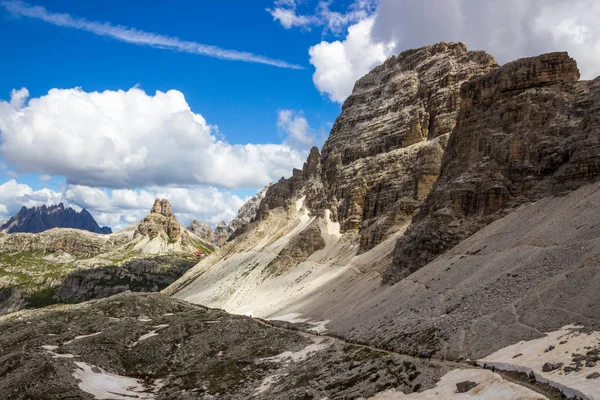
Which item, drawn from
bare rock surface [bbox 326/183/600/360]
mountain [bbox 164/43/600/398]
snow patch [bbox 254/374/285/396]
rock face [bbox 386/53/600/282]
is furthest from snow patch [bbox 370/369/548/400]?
rock face [bbox 386/53/600/282]

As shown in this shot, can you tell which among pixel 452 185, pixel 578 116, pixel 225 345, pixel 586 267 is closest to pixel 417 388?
pixel 586 267

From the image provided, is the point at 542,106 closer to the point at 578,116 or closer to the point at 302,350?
the point at 578,116

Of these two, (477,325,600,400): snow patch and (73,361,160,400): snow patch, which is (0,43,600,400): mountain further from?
(73,361,160,400): snow patch

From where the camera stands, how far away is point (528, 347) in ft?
117

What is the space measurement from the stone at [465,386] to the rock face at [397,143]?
327 ft

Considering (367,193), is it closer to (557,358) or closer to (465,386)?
(465,386)

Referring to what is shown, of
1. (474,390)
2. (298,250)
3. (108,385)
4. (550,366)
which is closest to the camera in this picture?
(550,366)

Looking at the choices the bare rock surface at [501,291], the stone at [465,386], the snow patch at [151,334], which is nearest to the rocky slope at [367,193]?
the snow patch at [151,334]

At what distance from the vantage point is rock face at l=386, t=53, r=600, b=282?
3158 inches

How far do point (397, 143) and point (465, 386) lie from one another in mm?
140338

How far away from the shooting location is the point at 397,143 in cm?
16625

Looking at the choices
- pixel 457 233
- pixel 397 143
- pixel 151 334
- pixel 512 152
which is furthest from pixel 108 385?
pixel 397 143

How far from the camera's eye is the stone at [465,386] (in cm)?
3143

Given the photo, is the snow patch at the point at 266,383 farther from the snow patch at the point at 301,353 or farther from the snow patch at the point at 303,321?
the snow patch at the point at 303,321
